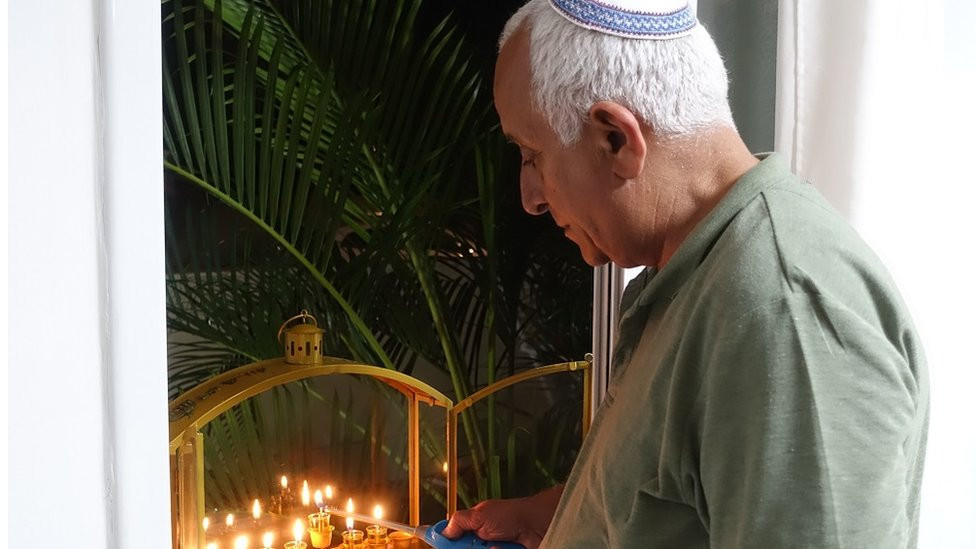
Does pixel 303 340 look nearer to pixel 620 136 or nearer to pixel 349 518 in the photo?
pixel 349 518

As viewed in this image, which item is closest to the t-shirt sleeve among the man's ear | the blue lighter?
the man's ear

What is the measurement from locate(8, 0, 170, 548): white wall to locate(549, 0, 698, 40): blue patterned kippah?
0.38 meters

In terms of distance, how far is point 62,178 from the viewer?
2.76 ft

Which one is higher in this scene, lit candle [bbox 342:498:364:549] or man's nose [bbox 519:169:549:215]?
man's nose [bbox 519:169:549:215]

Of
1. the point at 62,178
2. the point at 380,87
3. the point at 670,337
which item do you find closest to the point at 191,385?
the point at 62,178

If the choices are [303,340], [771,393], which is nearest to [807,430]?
[771,393]

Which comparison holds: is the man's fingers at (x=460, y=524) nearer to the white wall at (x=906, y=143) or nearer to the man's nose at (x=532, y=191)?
the man's nose at (x=532, y=191)

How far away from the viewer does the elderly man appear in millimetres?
695

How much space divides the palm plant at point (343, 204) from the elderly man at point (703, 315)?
0.25 metres

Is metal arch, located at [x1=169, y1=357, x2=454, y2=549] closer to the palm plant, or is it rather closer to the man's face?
the palm plant

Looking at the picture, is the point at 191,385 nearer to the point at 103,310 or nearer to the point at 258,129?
the point at 103,310

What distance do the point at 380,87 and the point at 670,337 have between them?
0.49 m

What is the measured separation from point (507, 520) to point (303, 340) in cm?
35

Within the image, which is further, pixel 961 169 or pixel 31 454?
pixel 961 169
